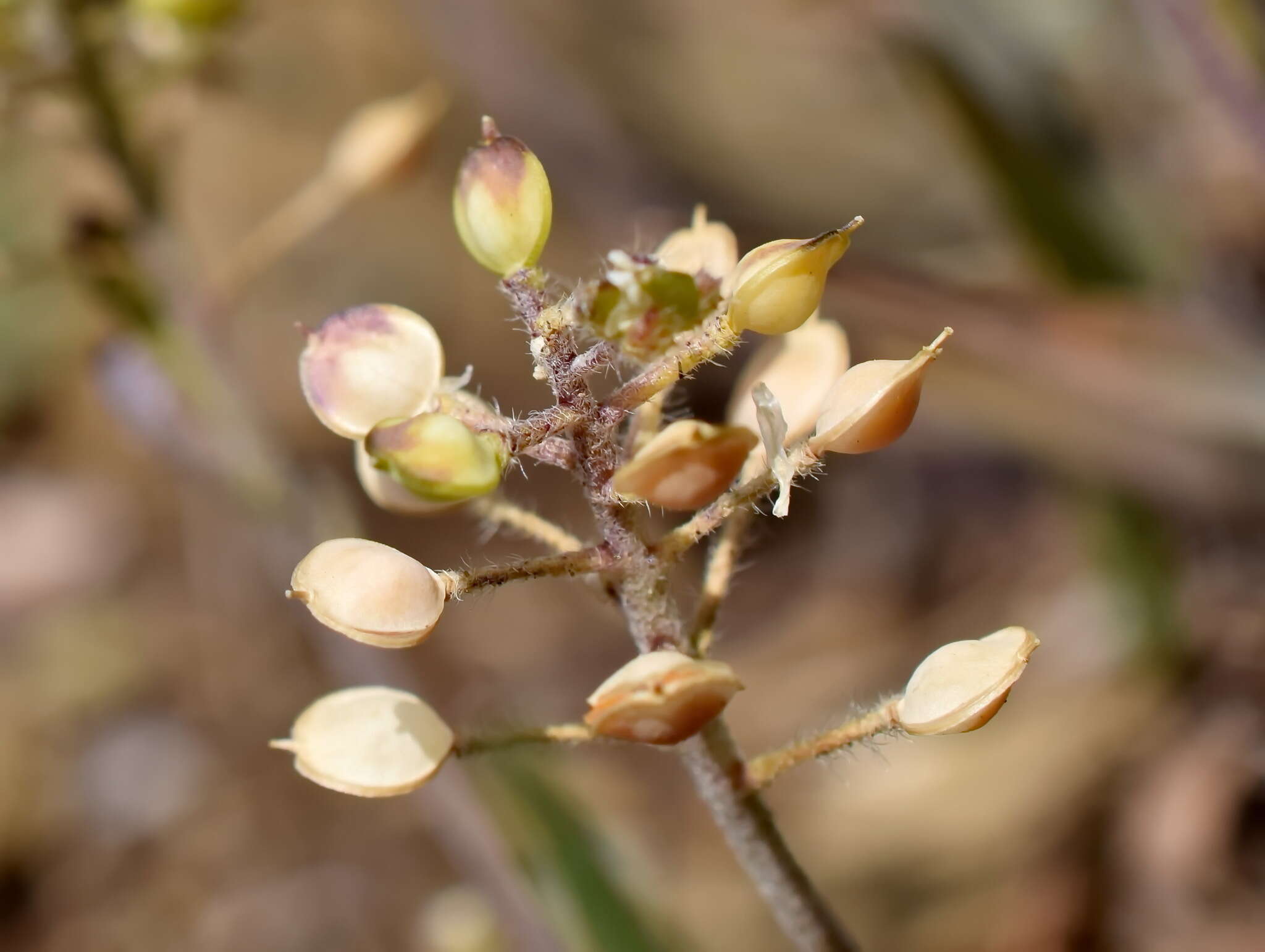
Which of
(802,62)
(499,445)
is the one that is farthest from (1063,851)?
(802,62)

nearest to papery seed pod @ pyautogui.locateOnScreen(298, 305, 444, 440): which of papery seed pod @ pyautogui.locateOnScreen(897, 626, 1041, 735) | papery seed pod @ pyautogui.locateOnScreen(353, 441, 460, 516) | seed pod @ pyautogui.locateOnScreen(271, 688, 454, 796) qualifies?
papery seed pod @ pyautogui.locateOnScreen(353, 441, 460, 516)

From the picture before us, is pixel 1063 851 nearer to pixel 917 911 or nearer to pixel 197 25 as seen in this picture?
pixel 917 911

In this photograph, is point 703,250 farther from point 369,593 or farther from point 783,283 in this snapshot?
point 369,593

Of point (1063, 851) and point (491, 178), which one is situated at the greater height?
point (491, 178)

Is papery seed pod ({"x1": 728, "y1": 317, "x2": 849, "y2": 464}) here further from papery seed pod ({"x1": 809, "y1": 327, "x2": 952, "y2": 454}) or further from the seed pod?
the seed pod

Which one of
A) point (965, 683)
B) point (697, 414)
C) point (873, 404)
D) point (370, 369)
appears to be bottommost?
point (697, 414)

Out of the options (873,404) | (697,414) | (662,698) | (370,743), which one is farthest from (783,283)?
(697,414)

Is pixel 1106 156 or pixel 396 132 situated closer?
pixel 396 132
